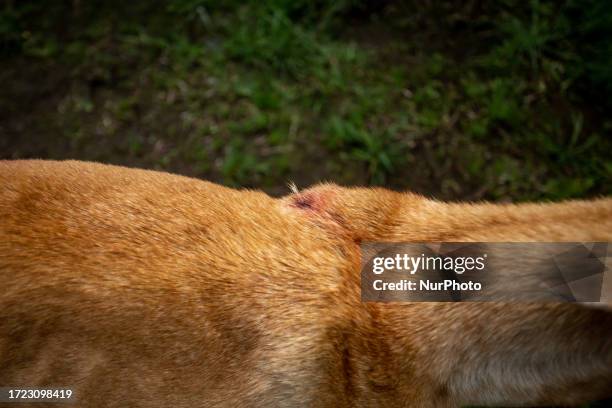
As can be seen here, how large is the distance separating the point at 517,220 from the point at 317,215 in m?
0.72

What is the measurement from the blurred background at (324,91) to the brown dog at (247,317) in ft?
5.42

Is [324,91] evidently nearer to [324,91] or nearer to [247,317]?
[324,91]

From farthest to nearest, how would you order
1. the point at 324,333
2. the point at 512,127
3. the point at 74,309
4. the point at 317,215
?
1. the point at 512,127
2. the point at 317,215
3. the point at 324,333
4. the point at 74,309

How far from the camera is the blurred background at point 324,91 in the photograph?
356cm

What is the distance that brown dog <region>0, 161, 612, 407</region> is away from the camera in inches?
64.8

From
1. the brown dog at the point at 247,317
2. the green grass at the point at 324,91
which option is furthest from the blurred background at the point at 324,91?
the brown dog at the point at 247,317

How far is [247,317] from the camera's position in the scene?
173 cm

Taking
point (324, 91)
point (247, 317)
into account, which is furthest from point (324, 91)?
point (247, 317)

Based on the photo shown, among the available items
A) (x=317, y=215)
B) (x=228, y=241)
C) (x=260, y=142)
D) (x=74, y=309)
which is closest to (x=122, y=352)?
(x=74, y=309)

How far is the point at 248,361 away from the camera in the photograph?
1.71 metres

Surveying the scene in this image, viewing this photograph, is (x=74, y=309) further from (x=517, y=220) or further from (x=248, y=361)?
(x=517, y=220)

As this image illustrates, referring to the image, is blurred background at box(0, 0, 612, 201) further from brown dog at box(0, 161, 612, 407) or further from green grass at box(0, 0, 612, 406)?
brown dog at box(0, 161, 612, 407)

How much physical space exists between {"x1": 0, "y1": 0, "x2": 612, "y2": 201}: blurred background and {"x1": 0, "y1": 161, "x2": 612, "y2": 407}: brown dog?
5.42 feet

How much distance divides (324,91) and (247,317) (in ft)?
7.72
